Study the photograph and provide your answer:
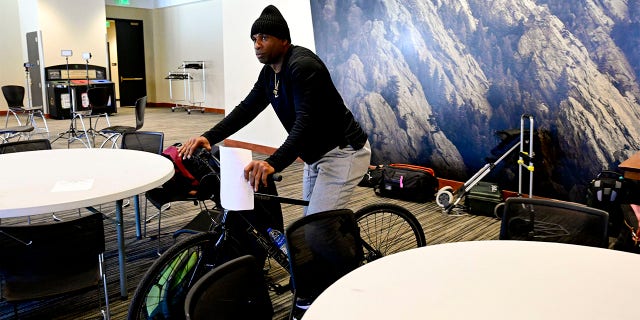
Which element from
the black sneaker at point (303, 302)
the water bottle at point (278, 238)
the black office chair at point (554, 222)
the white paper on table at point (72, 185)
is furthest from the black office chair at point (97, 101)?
the black office chair at point (554, 222)

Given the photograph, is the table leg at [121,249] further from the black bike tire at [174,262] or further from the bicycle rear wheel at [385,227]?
the bicycle rear wheel at [385,227]

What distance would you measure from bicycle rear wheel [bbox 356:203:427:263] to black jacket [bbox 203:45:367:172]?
37cm

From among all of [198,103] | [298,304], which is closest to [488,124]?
[298,304]

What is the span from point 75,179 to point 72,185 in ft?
0.42

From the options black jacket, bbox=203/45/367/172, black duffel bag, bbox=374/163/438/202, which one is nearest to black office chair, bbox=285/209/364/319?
black jacket, bbox=203/45/367/172

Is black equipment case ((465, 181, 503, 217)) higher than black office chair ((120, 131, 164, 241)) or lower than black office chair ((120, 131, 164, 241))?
lower

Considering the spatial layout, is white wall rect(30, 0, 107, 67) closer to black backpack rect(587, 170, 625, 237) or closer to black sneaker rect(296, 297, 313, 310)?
black backpack rect(587, 170, 625, 237)

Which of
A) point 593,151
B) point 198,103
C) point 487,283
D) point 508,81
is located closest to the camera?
point 487,283

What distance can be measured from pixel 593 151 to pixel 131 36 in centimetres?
1245

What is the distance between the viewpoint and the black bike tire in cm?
207

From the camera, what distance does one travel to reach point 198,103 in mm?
13156

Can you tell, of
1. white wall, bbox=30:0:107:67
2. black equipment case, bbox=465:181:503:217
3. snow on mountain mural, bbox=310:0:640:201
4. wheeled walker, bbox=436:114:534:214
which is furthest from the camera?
white wall, bbox=30:0:107:67

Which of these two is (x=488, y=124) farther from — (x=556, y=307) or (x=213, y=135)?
(x=556, y=307)

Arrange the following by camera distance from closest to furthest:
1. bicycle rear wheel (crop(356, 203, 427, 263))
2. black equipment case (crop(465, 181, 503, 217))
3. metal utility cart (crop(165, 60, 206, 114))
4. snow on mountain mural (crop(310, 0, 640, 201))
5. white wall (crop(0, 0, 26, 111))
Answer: bicycle rear wheel (crop(356, 203, 427, 263)) < snow on mountain mural (crop(310, 0, 640, 201)) < black equipment case (crop(465, 181, 503, 217)) < white wall (crop(0, 0, 26, 111)) < metal utility cart (crop(165, 60, 206, 114))
